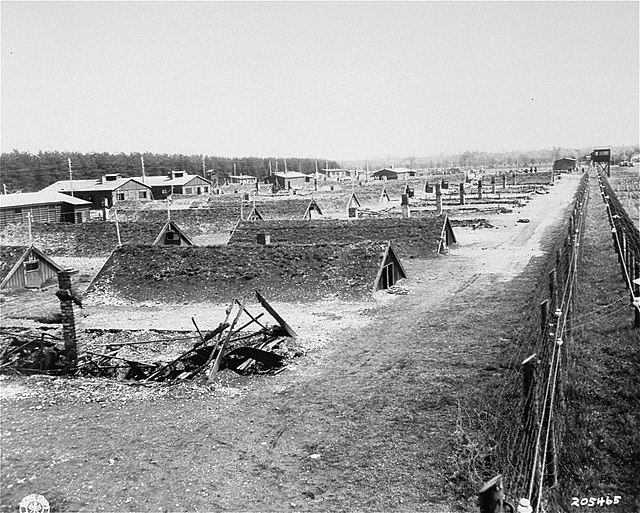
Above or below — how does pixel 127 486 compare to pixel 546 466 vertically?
below

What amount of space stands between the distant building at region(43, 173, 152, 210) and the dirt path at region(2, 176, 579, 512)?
199 feet

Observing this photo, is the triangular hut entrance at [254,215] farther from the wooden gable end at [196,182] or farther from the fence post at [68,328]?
the wooden gable end at [196,182]

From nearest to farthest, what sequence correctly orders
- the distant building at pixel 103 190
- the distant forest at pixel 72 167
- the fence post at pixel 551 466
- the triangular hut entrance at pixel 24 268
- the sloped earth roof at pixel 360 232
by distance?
the fence post at pixel 551 466 < the triangular hut entrance at pixel 24 268 < the sloped earth roof at pixel 360 232 < the distant building at pixel 103 190 < the distant forest at pixel 72 167

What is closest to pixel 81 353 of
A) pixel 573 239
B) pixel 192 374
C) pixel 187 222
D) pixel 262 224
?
pixel 192 374

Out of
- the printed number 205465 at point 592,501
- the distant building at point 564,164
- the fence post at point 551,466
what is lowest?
the printed number 205465 at point 592,501

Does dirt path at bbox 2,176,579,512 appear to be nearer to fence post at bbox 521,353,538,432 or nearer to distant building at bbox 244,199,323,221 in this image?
fence post at bbox 521,353,538,432

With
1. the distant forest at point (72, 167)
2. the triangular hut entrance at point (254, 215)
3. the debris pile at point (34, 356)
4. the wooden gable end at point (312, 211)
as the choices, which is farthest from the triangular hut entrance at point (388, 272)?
the distant forest at point (72, 167)

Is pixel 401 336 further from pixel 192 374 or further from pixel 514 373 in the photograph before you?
pixel 192 374

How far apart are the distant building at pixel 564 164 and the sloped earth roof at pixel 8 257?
457 ft

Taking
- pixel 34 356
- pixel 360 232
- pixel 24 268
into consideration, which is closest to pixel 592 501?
pixel 34 356

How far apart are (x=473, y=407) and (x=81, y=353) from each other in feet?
37.6

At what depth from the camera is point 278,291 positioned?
2559 centimetres

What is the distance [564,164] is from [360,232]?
130m

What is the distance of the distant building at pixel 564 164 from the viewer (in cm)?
14800
